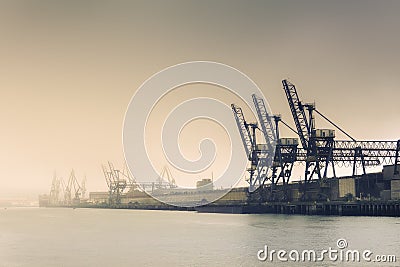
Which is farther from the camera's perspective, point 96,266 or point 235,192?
point 235,192

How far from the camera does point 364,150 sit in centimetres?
11225

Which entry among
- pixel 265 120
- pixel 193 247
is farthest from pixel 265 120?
pixel 193 247

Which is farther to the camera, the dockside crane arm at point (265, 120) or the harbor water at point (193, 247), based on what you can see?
the dockside crane arm at point (265, 120)

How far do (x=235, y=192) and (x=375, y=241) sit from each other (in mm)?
115412

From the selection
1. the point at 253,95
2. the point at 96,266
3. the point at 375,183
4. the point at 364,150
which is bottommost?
the point at 96,266

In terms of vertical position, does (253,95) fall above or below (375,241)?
above

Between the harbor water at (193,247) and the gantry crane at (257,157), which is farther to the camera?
the gantry crane at (257,157)

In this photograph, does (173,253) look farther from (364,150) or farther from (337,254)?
(364,150)

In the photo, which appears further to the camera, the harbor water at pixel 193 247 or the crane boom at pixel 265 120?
the crane boom at pixel 265 120

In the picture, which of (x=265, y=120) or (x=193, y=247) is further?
(x=265, y=120)

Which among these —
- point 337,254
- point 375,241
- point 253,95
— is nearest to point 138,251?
point 337,254

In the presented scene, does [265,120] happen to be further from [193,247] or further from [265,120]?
[193,247]

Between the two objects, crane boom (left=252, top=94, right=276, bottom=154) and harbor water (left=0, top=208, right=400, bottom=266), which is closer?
harbor water (left=0, top=208, right=400, bottom=266)

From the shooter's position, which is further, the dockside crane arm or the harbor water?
the dockside crane arm
